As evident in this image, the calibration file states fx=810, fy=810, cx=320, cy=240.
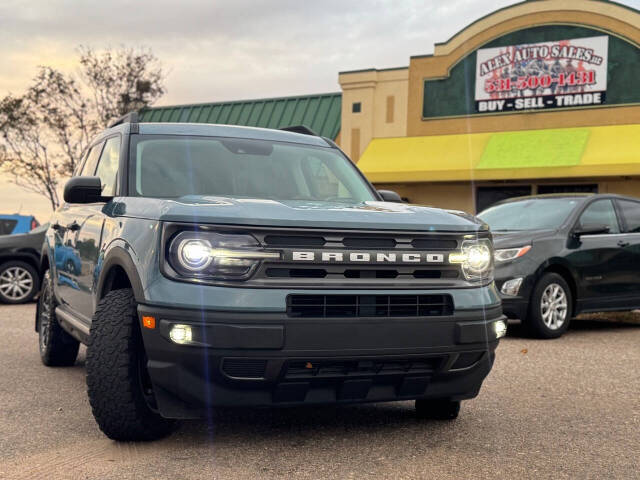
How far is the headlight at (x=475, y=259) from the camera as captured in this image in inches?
169

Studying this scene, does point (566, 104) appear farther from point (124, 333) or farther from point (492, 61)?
point (124, 333)

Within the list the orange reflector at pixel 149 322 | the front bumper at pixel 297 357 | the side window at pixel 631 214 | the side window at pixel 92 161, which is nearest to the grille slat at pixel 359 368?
the front bumper at pixel 297 357

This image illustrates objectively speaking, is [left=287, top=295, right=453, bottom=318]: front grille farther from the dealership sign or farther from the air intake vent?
the dealership sign

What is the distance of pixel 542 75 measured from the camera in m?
22.6

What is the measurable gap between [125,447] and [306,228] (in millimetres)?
1505

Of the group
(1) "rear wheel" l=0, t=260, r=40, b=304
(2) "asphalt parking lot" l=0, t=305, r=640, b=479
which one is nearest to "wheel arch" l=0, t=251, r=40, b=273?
(1) "rear wheel" l=0, t=260, r=40, b=304

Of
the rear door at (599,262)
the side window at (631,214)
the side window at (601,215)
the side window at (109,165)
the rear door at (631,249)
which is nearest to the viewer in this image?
the side window at (109,165)

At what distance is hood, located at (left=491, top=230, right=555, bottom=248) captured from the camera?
9.11 meters

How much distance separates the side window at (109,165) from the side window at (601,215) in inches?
234

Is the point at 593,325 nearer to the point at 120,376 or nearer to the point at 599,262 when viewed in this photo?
the point at 599,262

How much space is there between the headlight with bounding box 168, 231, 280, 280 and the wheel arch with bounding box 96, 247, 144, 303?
30 centimetres

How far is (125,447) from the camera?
165 inches

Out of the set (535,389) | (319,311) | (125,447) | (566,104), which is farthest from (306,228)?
(566,104)

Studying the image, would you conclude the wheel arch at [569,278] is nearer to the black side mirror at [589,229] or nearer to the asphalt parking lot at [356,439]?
the black side mirror at [589,229]
